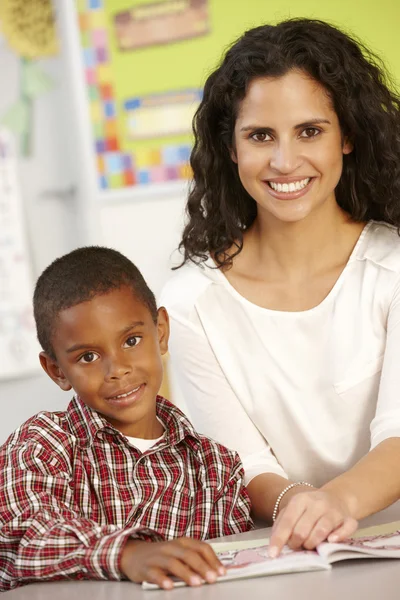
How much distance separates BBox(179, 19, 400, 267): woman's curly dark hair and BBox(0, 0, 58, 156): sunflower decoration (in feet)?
7.80

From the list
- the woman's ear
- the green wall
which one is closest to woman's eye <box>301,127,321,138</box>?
the woman's ear

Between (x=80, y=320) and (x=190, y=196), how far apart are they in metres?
0.64

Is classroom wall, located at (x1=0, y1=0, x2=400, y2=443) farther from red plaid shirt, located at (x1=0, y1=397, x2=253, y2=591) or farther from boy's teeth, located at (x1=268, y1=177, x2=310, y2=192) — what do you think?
red plaid shirt, located at (x1=0, y1=397, x2=253, y2=591)

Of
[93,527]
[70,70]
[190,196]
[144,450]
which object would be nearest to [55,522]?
[93,527]

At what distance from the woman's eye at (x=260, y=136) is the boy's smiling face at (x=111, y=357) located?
45 cm

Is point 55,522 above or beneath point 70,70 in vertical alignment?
beneath

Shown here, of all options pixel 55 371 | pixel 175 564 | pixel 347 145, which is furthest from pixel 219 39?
pixel 175 564

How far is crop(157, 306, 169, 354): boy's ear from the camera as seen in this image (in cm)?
149

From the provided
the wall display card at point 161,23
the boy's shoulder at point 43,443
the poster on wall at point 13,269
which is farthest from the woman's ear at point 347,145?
the poster on wall at point 13,269

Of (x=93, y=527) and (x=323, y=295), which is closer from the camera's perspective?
(x=93, y=527)

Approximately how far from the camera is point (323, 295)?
5.74ft

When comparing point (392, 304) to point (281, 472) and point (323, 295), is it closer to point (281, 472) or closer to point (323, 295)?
point (323, 295)

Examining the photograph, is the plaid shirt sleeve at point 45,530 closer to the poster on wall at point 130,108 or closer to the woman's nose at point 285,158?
the woman's nose at point 285,158

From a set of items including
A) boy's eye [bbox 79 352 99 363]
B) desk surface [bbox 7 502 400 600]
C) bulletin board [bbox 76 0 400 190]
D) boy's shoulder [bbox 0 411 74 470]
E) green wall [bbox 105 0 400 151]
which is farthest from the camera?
bulletin board [bbox 76 0 400 190]
